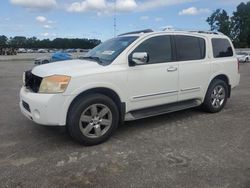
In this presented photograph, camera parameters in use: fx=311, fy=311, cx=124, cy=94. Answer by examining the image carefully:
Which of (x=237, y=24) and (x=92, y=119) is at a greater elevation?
(x=237, y=24)

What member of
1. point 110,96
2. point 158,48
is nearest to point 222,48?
point 158,48

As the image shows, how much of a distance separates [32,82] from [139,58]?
180cm

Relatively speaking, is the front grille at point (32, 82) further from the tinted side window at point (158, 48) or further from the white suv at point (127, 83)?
the tinted side window at point (158, 48)

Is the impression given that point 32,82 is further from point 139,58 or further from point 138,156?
point 138,156

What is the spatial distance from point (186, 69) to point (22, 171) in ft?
11.8

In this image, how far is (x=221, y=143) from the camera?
4.91 meters

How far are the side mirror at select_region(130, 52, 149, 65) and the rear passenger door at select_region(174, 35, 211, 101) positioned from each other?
3.38 feet

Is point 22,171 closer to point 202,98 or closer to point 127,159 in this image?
point 127,159

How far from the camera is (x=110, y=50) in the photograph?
18.6ft

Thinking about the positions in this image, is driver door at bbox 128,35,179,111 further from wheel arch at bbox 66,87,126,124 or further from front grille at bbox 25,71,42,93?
front grille at bbox 25,71,42,93

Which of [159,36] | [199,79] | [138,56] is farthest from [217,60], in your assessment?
[138,56]

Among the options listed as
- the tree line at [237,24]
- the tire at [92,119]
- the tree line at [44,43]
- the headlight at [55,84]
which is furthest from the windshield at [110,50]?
the tree line at [44,43]

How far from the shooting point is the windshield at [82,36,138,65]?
5.37 m

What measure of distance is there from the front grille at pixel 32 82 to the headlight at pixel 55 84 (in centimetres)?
18
